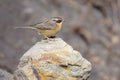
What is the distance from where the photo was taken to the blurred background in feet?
64.1

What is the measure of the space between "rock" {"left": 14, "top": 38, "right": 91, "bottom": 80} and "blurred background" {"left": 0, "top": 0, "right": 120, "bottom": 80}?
7460mm

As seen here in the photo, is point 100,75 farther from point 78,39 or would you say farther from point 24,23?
point 24,23

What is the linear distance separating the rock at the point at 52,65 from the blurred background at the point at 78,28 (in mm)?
7460

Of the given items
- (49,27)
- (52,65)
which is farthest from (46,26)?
(52,65)

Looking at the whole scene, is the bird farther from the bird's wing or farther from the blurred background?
the blurred background

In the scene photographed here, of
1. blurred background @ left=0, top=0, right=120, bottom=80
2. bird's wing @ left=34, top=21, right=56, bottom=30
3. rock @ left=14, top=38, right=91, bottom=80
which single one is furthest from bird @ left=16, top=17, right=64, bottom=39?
blurred background @ left=0, top=0, right=120, bottom=80

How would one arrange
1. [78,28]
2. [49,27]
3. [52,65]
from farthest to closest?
[78,28] < [49,27] < [52,65]

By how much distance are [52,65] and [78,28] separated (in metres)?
9.59

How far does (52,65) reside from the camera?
11.1 metres

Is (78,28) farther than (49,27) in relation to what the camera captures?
Yes

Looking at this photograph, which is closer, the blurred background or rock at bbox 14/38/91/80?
rock at bbox 14/38/91/80

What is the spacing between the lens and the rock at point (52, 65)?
1109 cm

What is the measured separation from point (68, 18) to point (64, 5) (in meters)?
0.50

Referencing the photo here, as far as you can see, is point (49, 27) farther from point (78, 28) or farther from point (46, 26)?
point (78, 28)
